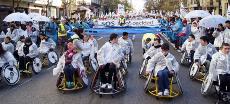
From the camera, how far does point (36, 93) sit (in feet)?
36.6

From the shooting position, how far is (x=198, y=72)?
13.0 m

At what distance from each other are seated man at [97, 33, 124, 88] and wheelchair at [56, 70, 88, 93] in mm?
831

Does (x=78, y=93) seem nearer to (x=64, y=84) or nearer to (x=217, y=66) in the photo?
(x=64, y=84)

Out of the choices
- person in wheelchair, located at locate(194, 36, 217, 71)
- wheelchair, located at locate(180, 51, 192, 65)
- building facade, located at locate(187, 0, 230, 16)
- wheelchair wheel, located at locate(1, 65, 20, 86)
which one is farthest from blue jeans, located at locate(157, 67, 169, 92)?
building facade, located at locate(187, 0, 230, 16)

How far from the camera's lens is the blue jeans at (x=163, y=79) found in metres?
9.92

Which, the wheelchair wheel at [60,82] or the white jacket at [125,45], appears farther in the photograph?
the white jacket at [125,45]

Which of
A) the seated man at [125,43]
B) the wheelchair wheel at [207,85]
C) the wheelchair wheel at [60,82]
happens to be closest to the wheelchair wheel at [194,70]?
the wheelchair wheel at [207,85]

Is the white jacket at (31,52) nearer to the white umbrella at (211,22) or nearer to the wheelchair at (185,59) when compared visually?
the wheelchair at (185,59)

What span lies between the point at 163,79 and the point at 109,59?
1717mm

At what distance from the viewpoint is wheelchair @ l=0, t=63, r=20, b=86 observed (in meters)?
11.9

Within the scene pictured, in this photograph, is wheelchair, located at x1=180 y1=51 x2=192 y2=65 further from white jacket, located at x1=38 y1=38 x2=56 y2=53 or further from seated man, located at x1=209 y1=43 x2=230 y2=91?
seated man, located at x1=209 y1=43 x2=230 y2=91

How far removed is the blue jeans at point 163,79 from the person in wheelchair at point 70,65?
2.44m

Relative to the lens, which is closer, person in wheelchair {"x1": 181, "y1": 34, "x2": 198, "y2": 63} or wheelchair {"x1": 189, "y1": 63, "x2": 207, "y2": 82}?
wheelchair {"x1": 189, "y1": 63, "x2": 207, "y2": 82}

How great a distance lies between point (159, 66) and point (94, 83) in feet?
6.13
